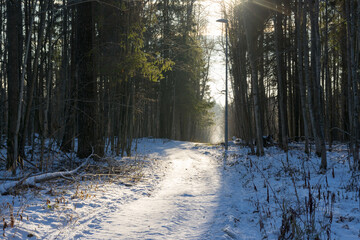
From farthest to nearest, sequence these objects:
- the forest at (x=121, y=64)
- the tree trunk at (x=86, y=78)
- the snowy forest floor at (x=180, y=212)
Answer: the tree trunk at (x=86, y=78)
the forest at (x=121, y=64)
the snowy forest floor at (x=180, y=212)

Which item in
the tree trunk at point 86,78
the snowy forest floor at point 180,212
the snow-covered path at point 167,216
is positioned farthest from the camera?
the tree trunk at point 86,78

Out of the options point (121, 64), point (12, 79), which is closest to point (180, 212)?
point (121, 64)

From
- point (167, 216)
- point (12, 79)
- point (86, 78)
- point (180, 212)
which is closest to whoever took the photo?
point (167, 216)

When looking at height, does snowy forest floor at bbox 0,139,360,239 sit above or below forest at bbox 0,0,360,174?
below

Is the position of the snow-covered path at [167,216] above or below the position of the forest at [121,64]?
below

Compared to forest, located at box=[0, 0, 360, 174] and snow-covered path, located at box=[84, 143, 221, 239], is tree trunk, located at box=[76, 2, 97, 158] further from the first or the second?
snow-covered path, located at box=[84, 143, 221, 239]

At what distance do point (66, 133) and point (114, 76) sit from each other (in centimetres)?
488

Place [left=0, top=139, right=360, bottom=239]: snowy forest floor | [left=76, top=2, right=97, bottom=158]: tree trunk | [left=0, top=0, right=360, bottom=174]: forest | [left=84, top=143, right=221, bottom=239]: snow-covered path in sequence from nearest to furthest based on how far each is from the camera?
[left=0, top=139, right=360, bottom=239]: snowy forest floor < [left=84, top=143, right=221, bottom=239]: snow-covered path < [left=0, top=0, right=360, bottom=174]: forest < [left=76, top=2, right=97, bottom=158]: tree trunk

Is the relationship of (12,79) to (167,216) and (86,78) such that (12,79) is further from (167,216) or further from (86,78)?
(167,216)

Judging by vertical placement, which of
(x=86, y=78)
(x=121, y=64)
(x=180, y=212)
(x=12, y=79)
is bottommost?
→ (x=180, y=212)

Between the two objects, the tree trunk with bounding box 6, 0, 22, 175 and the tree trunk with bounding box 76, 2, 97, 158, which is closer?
the tree trunk with bounding box 6, 0, 22, 175

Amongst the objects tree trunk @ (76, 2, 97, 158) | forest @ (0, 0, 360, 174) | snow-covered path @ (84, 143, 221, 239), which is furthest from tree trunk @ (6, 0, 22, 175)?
snow-covered path @ (84, 143, 221, 239)

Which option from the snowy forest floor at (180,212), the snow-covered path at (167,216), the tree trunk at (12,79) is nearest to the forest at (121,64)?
the tree trunk at (12,79)

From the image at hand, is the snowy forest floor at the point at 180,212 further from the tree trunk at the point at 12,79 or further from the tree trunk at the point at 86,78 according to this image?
the tree trunk at the point at 12,79
